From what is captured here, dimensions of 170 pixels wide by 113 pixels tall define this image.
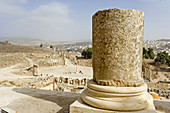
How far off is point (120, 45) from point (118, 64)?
457 mm

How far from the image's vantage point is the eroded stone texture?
323cm

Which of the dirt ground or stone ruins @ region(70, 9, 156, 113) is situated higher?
stone ruins @ region(70, 9, 156, 113)

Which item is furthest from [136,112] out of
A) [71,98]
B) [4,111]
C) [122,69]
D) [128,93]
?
[4,111]

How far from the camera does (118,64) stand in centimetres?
328

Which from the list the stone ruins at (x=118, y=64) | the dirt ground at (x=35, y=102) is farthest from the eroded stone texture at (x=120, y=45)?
the dirt ground at (x=35, y=102)

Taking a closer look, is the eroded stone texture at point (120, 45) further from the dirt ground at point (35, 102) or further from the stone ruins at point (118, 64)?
the dirt ground at point (35, 102)

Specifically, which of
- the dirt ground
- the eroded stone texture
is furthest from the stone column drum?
the dirt ground

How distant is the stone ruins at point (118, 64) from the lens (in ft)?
10.3

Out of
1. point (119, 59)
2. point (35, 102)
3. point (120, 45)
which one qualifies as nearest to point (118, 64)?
point (119, 59)

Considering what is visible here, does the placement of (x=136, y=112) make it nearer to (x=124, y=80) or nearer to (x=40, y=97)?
(x=124, y=80)

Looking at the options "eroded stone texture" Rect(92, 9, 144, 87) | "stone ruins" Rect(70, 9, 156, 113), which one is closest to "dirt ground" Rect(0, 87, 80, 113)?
"stone ruins" Rect(70, 9, 156, 113)

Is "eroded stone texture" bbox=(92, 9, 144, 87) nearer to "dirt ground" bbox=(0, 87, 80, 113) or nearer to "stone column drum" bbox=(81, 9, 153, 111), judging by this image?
"stone column drum" bbox=(81, 9, 153, 111)

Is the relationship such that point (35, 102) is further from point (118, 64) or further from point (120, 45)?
point (120, 45)

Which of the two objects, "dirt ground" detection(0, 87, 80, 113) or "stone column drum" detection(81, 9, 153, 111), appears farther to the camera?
"dirt ground" detection(0, 87, 80, 113)
